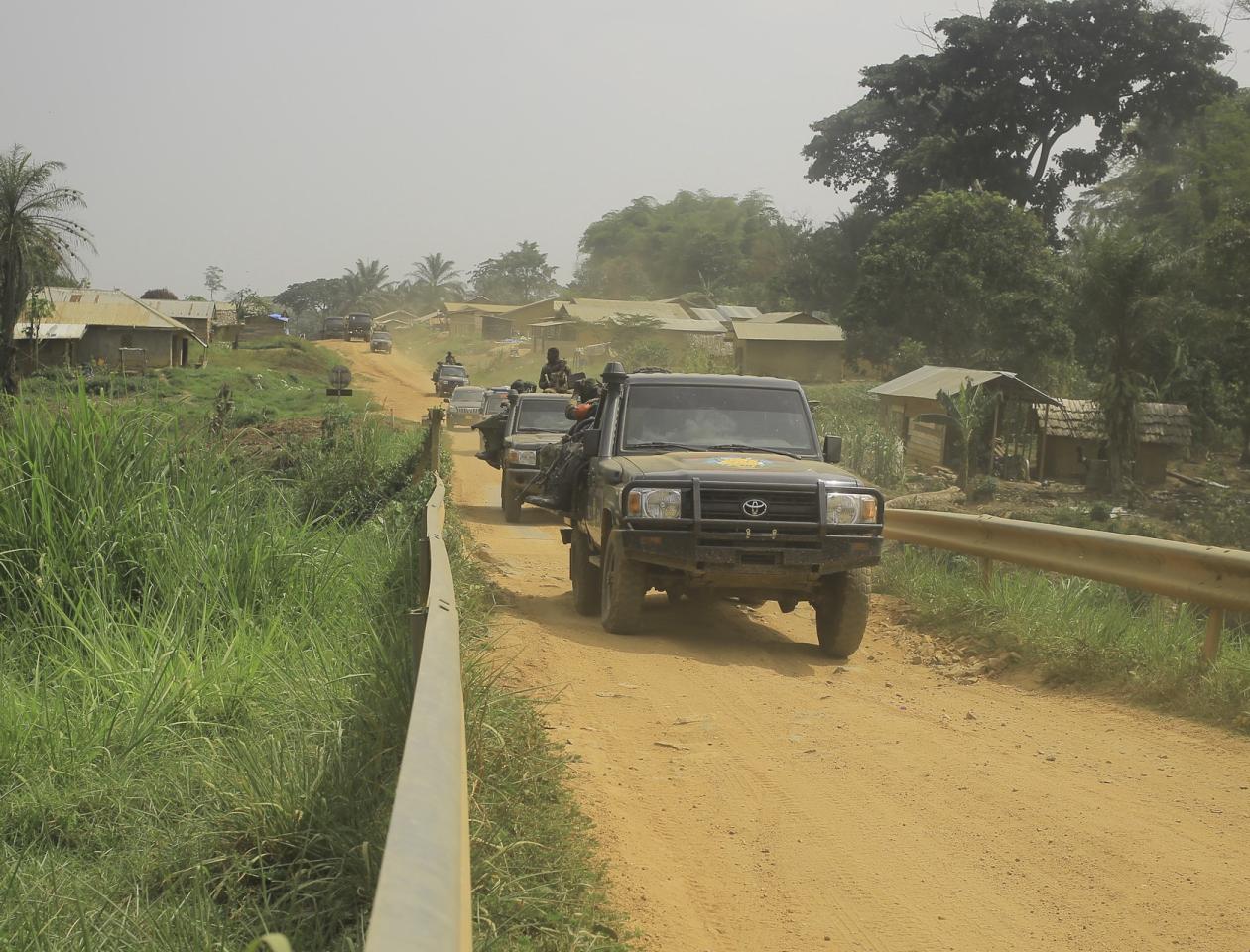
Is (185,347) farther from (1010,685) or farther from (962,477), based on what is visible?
(1010,685)

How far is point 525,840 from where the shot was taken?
436 centimetres

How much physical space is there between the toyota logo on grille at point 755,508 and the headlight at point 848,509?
0.43 meters

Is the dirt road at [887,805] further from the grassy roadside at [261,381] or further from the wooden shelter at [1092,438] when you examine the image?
the wooden shelter at [1092,438]

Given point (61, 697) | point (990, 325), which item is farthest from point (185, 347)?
point (61, 697)

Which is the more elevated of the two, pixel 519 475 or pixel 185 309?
pixel 185 309

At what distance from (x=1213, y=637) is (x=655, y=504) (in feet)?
11.6

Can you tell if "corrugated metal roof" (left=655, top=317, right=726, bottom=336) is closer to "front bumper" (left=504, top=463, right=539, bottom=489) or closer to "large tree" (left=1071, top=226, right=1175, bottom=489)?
"large tree" (left=1071, top=226, right=1175, bottom=489)

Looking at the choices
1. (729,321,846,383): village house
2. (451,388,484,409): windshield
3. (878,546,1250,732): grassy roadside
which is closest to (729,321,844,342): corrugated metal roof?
(729,321,846,383): village house

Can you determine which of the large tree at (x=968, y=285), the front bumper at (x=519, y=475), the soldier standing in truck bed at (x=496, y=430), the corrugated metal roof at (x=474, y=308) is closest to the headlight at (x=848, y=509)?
the front bumper at (x=519, y=475)

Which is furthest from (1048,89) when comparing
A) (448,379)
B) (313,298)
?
(313,298)

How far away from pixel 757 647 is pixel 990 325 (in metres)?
43.6

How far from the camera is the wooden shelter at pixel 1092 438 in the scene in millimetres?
A: 34375

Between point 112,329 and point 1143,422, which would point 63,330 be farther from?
point 1143,422

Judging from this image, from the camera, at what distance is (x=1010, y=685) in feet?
27.3
